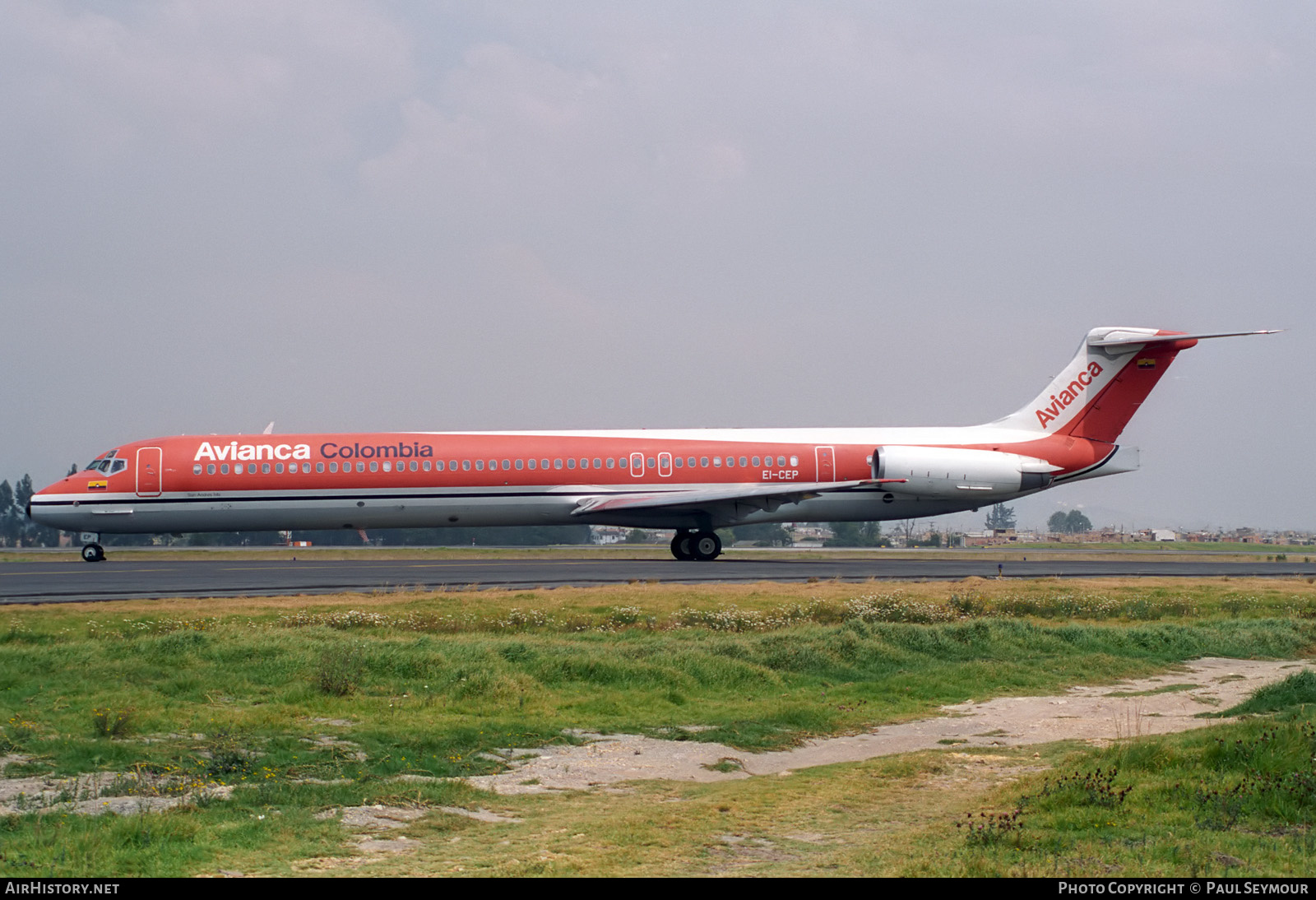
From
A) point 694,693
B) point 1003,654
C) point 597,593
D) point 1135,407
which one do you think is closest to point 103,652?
point 694,693

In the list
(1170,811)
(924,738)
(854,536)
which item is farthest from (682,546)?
(854,536)

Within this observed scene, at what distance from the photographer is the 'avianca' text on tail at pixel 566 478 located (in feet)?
120

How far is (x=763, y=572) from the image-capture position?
32.7 meters

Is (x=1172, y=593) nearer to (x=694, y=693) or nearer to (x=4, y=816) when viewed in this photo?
(x=694, y=693)

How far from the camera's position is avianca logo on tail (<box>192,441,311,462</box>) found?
120 feet

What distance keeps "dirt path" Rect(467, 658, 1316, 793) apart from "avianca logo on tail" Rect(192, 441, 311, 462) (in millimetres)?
26291

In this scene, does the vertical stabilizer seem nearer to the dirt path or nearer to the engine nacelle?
the engine nacelle

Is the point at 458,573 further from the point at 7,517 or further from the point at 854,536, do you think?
the point at 7,517

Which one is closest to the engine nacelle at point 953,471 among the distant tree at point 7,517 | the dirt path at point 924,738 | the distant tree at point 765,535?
the dirt path at point 924,738

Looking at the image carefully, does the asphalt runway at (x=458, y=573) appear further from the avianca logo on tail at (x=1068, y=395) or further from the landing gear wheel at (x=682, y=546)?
the avianca logo on tail at (x=1068, y=395)

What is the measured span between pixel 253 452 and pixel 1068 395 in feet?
90.7

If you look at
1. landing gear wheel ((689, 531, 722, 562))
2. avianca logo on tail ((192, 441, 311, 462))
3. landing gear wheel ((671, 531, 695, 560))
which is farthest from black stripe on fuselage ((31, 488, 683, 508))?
landing gear wheel ((689, 531, 722, 562))

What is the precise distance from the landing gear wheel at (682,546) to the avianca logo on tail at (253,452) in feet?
40.7
